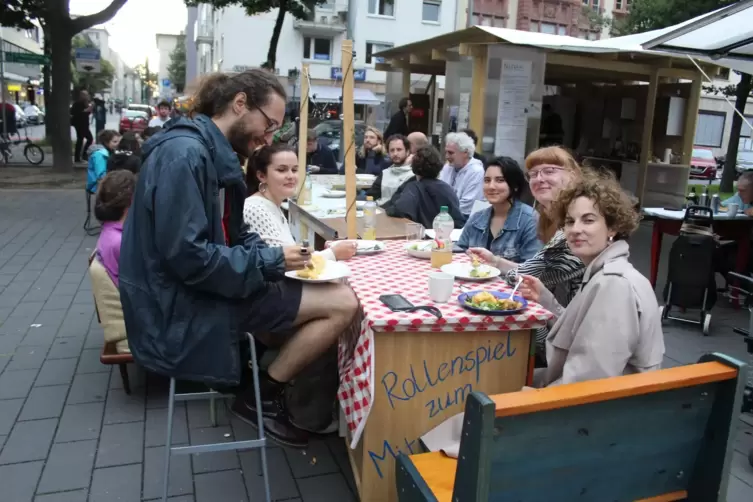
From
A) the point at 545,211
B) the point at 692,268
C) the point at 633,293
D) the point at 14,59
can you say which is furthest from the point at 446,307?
the point at 14,59

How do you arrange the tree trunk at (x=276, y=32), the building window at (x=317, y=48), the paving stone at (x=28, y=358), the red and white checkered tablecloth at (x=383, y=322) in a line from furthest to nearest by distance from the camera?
the building window at (x=317, y=48) → the tree trunk at (x=276, y=32) → the paving stone at (x=28, y=358) → the red and white checkered tablecloth at (x=383, y=322)

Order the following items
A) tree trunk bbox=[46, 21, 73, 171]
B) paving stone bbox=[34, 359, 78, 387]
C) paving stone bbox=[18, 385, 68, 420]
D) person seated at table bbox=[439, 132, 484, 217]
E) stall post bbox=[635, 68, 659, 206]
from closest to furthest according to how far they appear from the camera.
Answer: paving stone bbox=[18, 385, 68, 420], paving stone bbox=[34, 359, 78, 387], person seated at table bbox=[439, 132, 484, 217], stall post bbox=[635, 68, 659, 206], tree trunk bbox=[46, 21, 73, 171]

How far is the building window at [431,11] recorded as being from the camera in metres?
35.9

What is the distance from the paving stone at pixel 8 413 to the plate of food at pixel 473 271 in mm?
2447

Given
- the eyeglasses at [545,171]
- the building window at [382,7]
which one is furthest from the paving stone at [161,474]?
the building window at [382,7]

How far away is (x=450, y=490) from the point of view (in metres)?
1.87

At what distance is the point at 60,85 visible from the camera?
1300 centimetres

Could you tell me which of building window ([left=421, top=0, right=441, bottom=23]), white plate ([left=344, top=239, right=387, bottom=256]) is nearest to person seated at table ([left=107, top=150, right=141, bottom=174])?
white plate ([left=344, top=239, right=387, bottom=256])

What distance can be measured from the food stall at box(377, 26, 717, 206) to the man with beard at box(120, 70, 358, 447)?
5670 millimetres

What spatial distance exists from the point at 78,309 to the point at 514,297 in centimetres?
399

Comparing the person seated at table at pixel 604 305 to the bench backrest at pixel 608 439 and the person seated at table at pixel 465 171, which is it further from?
the person seated at table at pixel 465 171

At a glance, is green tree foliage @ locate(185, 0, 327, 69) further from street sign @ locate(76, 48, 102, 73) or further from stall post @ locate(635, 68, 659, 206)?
stall post @ locate(635, 68, 659, 206)

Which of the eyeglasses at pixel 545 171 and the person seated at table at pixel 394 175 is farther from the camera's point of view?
the person seated at table at pixel 394 175

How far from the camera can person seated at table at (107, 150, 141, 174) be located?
6.85 meters
